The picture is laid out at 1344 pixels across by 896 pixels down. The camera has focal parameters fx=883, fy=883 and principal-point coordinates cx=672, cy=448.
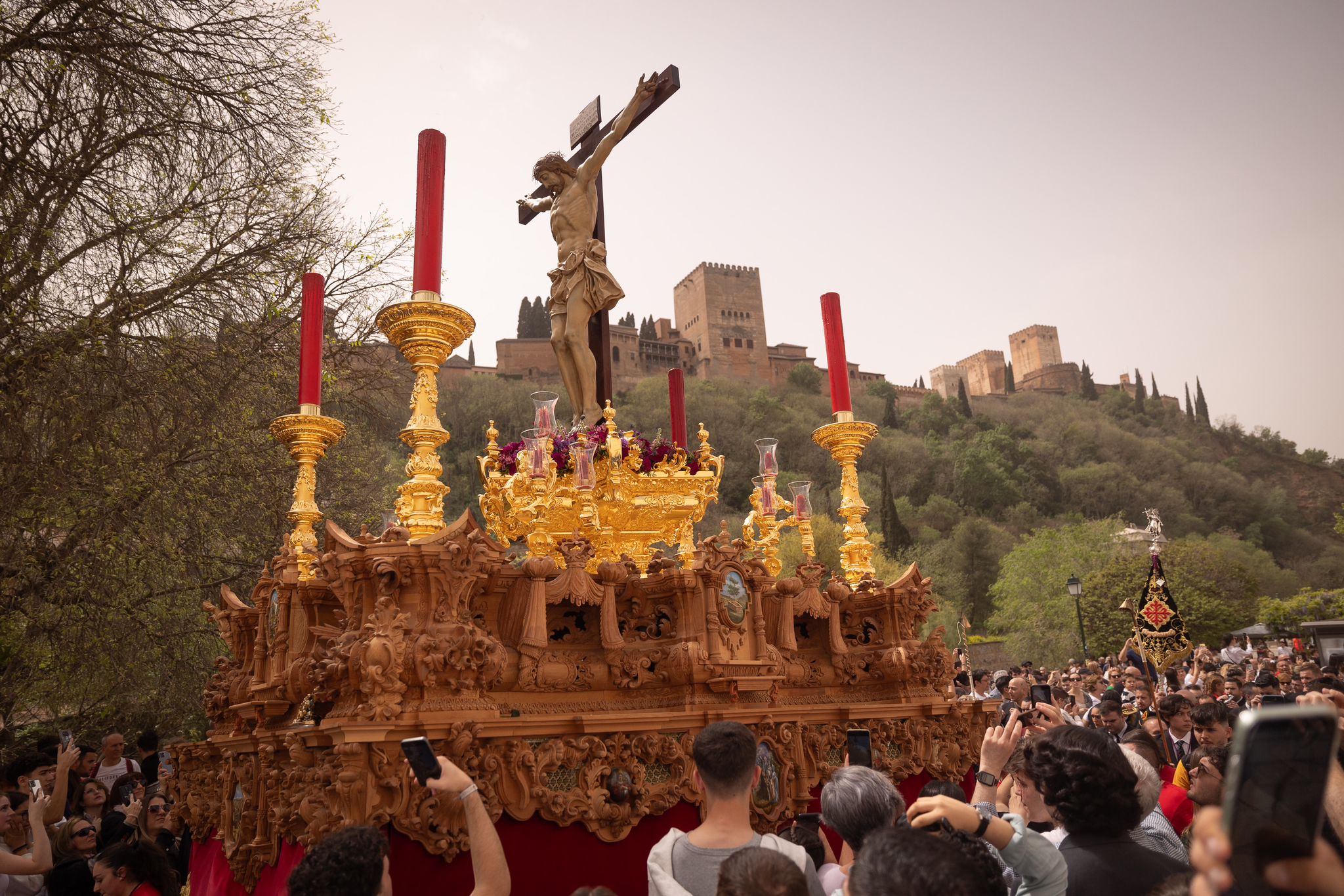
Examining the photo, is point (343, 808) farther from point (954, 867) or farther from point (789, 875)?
point (954, 867)

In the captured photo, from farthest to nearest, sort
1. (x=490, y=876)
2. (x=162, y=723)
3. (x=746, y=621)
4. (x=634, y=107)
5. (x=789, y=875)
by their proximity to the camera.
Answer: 1. (x=162, y=723)
2. (x=634, y=107)
3. (x=746, y=621)
4. (x=490, y=876)
5. (x=789, y=875)

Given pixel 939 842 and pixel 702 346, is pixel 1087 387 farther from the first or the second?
pixel 939 842

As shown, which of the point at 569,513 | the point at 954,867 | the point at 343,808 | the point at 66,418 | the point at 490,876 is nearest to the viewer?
the point at 954,867

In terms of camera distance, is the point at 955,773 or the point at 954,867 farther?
the point at 955,773

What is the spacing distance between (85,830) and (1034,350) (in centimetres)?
13823

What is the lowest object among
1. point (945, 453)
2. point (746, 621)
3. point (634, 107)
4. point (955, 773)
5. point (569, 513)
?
point (955, 773)

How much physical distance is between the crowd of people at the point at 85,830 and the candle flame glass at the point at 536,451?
2.51 meters

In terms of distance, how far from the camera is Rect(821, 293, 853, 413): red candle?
630cm

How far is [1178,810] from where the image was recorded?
448 centimetres

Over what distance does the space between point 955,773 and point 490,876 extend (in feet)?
12.4

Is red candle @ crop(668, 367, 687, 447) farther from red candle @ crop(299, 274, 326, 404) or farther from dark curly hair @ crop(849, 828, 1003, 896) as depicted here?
dark curly hair @ crop(849, 828, 1003, 896)

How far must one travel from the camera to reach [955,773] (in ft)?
18.8

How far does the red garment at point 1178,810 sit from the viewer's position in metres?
4.45

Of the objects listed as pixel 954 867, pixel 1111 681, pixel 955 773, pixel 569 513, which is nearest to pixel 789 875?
pixel 954 867
